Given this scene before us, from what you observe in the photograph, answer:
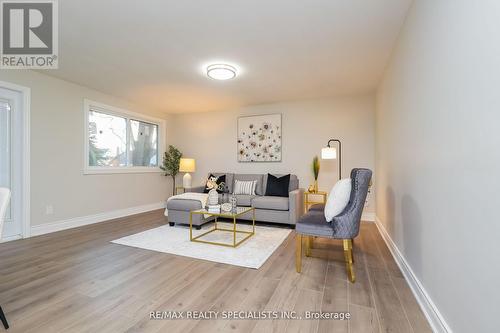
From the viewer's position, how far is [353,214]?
2.15 m

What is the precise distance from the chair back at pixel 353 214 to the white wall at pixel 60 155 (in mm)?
4087

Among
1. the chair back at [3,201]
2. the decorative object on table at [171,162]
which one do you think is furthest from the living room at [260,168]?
the decorative object on table at [171,162]

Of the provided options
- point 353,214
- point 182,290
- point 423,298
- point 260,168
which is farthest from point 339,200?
point 260,168

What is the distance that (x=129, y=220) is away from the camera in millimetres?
4406

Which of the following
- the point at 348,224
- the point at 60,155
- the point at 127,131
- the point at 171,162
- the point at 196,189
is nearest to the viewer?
the point at 348,224

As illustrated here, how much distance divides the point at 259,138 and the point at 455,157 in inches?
161

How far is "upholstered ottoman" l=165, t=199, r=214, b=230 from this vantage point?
371 cm

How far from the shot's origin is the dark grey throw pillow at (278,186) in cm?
438

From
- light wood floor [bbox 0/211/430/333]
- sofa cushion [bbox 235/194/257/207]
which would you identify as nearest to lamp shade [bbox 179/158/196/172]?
sofa cushion [bbox 235/194/257/207]

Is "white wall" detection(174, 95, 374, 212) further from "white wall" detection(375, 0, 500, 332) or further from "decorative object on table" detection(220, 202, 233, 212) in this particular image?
"white wall" detection(375, 0, 500, 332)

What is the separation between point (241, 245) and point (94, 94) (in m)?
3.76

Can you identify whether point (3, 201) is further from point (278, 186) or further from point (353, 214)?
point (278, 186)

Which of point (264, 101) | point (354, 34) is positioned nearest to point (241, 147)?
point (264, 101)

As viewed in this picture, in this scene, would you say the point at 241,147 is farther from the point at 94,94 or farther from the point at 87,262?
the point at 87,262
